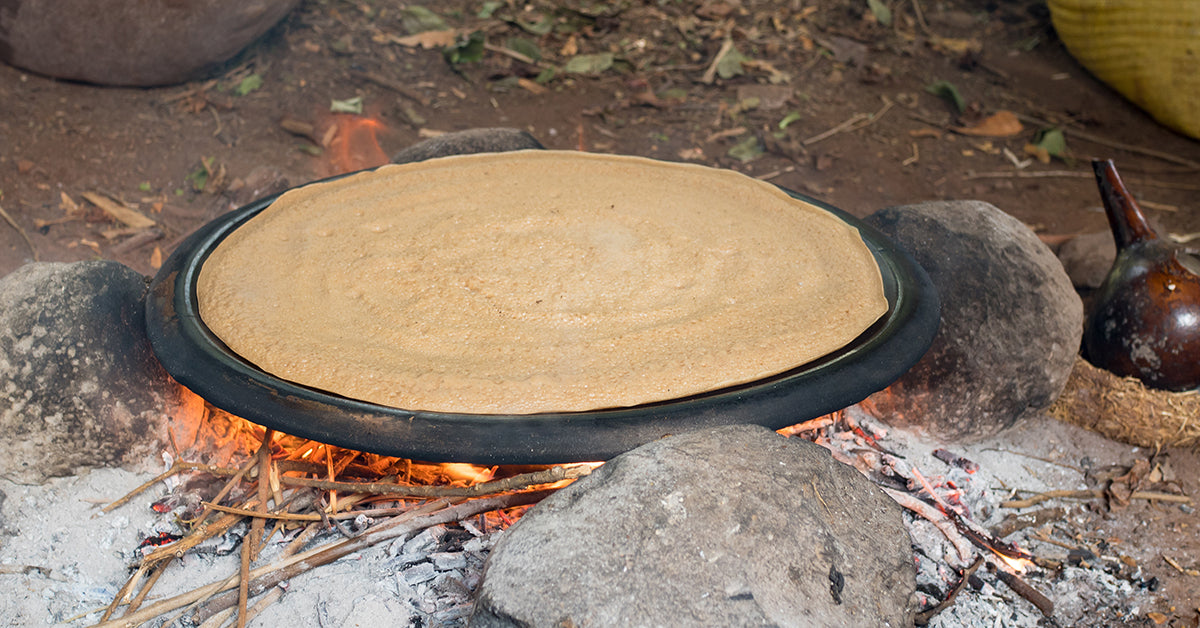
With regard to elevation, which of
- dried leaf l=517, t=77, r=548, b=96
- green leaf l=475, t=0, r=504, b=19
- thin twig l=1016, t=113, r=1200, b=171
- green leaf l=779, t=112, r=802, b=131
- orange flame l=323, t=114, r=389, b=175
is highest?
green leaf l=475, t=0, r=504, b=19

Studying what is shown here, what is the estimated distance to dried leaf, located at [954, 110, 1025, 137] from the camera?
18.4 feet

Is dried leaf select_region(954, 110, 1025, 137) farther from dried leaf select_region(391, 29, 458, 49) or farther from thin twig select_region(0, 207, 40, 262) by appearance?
thin twig select_region(0, 207, 40, 262)

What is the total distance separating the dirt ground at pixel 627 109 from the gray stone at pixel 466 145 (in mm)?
1352

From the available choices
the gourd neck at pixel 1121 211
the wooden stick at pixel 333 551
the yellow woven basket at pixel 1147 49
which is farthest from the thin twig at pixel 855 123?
the wooden stick at pixel 333 551

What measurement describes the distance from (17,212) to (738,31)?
4.90 meters

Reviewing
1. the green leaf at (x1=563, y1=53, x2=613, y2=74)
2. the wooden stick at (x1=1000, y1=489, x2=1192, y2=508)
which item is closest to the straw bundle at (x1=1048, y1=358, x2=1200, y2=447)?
the wooden stick at (x1=1000, y1=489, x2=1192, y2=508)

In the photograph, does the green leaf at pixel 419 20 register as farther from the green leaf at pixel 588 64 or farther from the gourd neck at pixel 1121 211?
the gourd neck at pixel 1121 211

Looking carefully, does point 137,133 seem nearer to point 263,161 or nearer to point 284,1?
point 263,161

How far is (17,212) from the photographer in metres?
4.09

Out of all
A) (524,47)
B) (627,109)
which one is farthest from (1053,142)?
(524,47)

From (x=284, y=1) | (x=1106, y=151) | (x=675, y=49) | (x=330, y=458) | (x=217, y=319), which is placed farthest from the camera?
(x=675, y=49)

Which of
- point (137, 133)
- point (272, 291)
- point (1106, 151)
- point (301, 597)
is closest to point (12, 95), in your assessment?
point (137, 133)

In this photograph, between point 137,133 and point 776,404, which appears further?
point 137,133

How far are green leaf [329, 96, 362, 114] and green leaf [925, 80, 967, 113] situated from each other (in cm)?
406
